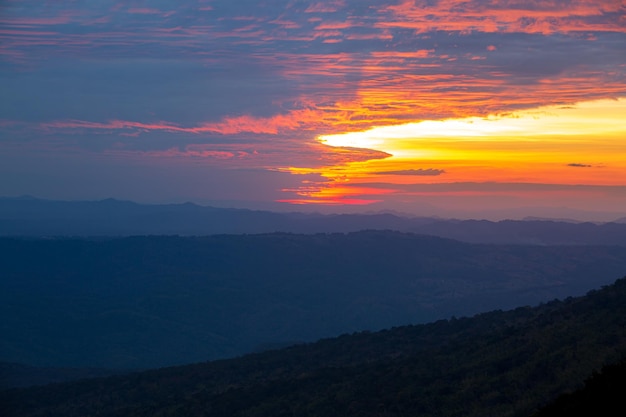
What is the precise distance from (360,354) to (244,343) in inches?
3621

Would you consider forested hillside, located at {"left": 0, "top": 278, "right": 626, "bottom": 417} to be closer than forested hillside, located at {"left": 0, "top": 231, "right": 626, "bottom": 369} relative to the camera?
Yes

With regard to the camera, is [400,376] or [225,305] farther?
[225,305]

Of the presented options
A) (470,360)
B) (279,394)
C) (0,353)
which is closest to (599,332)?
(470,360)

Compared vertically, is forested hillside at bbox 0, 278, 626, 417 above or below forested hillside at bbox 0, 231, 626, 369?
above

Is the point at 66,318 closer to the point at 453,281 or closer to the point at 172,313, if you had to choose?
the point at 172,313

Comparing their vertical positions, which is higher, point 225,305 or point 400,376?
point 400,376

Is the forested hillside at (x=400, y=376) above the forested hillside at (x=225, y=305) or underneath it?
above

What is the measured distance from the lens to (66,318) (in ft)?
497

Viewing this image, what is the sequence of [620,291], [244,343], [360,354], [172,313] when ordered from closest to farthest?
[620,291]
[360,354]
[244,343]
[172,313]

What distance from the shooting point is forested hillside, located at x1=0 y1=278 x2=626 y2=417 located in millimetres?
35406

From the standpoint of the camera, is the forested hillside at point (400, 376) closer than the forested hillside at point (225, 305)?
Yes

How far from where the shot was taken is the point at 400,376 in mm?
41781

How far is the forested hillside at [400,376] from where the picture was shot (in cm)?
3541

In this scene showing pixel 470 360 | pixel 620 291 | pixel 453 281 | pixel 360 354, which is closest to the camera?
pixel 470 360
